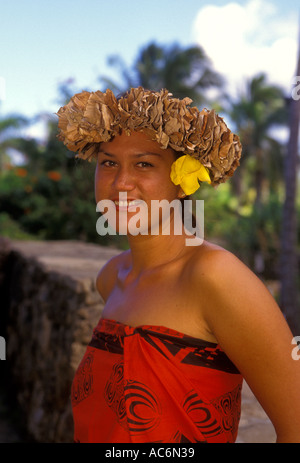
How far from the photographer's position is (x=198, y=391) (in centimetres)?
141

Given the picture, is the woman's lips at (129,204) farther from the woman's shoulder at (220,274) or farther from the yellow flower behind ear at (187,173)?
the woman's shoulder at (220,274)

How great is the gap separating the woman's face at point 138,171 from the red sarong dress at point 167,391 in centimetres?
42

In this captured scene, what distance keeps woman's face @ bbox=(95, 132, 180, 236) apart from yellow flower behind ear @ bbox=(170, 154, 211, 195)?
3 centimetres

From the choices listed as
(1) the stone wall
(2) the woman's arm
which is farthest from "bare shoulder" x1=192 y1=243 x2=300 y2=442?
(1) the stone wall

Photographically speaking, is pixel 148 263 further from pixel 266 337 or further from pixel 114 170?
pixel 266 337

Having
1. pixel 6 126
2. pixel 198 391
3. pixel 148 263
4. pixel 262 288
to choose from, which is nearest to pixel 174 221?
pixel 148 263

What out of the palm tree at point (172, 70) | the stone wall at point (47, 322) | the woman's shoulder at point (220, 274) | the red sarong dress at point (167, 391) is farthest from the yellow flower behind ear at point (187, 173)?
the palm tree at point (172, 70)

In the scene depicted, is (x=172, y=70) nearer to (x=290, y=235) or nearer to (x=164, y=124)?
(x=290, y=235)

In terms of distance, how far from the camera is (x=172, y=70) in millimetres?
A: 23109

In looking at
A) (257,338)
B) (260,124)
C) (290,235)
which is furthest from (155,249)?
(260,124)

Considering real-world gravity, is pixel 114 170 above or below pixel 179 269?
above

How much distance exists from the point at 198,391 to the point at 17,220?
11.3m

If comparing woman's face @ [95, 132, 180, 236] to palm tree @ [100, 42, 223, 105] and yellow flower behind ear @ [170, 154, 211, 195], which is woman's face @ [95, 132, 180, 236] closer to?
yellow flower behind ear @ [170, 154, 211, 195]

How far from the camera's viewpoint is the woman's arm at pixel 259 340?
132 cm
